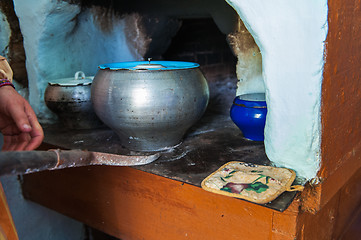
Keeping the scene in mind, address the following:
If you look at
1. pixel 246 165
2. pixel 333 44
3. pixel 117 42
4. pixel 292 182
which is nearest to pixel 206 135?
pixel 246 165

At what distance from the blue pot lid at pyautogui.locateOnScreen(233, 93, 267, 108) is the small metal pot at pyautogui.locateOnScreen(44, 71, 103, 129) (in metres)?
0.54

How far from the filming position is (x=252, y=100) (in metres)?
1.05

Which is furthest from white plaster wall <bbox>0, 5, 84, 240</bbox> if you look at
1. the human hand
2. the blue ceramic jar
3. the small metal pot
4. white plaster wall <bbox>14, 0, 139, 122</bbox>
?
the blue ceramic jar

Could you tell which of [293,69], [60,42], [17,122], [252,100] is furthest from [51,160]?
[60,42]

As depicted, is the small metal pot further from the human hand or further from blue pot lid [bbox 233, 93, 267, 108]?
blue pot lid [bbox 233, 93, 267, 108]

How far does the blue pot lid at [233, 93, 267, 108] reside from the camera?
3.26 ft

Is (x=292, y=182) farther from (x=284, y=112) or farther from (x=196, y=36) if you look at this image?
(x=196, y=36)

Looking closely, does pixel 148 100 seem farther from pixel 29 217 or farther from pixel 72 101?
pixel 29 217

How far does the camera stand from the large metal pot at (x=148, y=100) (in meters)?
0.87

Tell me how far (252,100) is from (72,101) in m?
0.64

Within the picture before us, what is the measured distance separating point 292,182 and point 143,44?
3.04 ft

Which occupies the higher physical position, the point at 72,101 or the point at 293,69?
the point at 293,69

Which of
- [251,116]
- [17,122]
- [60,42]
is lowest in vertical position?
[251,116]

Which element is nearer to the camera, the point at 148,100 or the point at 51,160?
the point at 51,160
